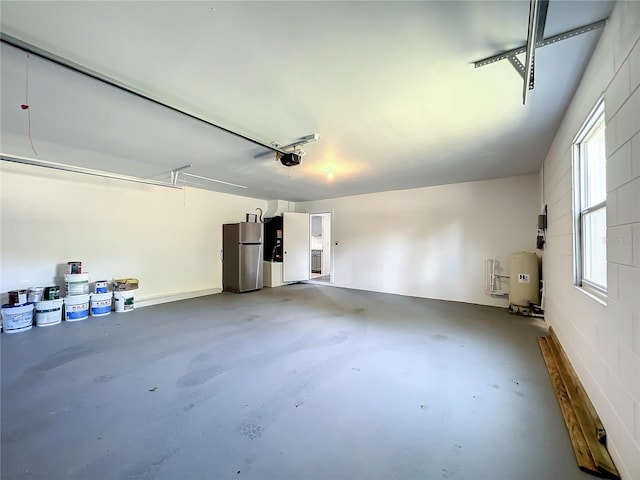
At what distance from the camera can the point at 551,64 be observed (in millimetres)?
1684

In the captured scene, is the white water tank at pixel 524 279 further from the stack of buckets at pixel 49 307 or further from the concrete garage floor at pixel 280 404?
the stack of buckets at pixel 49 307

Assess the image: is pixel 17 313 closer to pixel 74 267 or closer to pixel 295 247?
pixel 74 267

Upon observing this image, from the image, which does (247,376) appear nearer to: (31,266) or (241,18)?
(241,18)

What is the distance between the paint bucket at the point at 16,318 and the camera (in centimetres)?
330

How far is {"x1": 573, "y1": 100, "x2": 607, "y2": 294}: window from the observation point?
1.84m

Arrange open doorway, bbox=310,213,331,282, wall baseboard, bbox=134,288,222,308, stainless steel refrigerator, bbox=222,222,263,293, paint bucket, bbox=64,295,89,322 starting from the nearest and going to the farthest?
paint bucket, bbox=64,295,89,322, wall baseboard, bbox=134,288,222,308, stainless steel refrigerator, bbox=222,222,263,293, open doorway, bbox=310,213,331,282

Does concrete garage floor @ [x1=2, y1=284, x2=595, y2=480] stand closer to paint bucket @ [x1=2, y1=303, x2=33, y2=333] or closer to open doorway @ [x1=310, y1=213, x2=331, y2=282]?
paint bucket @ [x1=2, y1=303, x2=33, y2=333]

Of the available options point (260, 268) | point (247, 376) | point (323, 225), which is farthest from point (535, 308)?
point (323, 225)

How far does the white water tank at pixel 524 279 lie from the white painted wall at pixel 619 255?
2550 mm

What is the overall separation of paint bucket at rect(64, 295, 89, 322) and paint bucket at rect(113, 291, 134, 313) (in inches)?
15.6

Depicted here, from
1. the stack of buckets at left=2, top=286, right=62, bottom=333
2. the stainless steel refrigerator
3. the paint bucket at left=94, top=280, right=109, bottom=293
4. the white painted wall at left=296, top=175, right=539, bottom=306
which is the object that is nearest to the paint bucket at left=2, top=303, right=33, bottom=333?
the stack of buckets at left=2, top=286, right=62, bottom=333

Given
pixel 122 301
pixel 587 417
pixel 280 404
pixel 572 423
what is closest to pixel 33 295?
pixel 122 301

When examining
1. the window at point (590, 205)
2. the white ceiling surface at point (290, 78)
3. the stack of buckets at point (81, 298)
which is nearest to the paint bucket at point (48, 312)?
the stack of buckets at point (81, 298)

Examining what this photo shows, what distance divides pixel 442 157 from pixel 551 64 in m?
1.84
